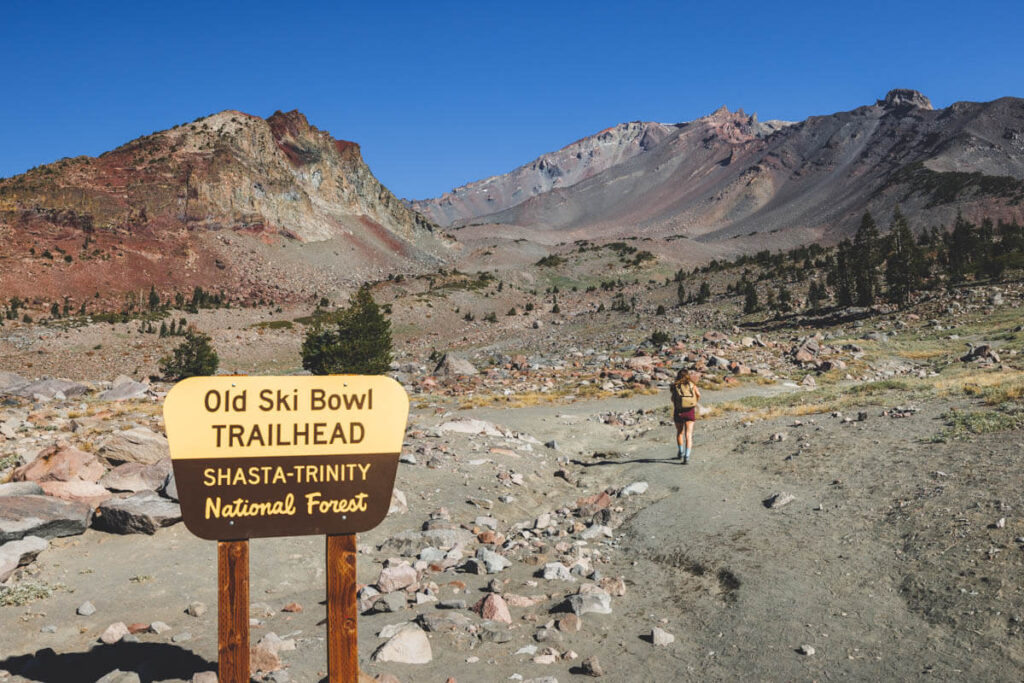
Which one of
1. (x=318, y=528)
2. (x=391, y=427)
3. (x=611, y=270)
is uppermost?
(x=611, y=270)

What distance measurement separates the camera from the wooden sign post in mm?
3658

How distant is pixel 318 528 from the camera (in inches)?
149

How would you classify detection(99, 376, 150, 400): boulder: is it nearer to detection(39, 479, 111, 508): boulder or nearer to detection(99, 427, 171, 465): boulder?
detection(99, 427, 171, 465): boulder

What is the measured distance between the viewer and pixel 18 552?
26.0 feet

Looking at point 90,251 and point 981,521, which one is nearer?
point 981,521

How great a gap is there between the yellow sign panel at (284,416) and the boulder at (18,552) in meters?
6.37

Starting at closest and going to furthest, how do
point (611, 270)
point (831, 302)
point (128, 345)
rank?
point (128, 345), point (831, 302), point (611, 270)

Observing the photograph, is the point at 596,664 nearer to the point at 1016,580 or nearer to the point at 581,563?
the point at 581,563

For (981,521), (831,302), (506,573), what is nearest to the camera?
(981,521)

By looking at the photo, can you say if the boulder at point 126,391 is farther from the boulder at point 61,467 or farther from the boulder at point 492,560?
the boulder at point 492,560

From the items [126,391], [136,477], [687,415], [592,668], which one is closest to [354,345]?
[126,391]

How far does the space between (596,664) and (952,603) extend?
3692 mm

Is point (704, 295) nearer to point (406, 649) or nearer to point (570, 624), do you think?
point (570, 624)

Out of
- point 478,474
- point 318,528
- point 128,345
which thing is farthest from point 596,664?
point 128,345
